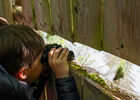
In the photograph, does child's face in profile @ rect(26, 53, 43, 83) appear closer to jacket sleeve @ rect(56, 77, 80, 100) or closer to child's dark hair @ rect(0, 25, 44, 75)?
child's dark hair @ rect(0, 25, 44, 75)

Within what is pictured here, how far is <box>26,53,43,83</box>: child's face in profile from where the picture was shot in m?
1.00

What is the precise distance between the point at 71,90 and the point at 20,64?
0.31 metres

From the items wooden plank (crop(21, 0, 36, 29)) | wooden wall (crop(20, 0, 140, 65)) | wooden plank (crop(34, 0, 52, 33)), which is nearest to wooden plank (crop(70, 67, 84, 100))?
wooden wall (crop(20, 0, 140, 65))

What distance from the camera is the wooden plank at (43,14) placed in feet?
4.33

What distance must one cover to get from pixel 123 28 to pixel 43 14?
801 mm

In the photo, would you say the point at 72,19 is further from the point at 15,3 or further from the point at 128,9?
the point at 15,3

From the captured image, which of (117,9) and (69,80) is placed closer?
(117,9)

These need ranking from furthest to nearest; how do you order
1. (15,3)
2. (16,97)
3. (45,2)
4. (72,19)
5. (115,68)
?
(115,68), (15,3), (45,2), (72,19), (16,97)

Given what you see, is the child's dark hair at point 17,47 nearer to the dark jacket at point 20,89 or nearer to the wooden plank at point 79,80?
the dark jacket at point 20,89

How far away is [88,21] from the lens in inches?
35.6

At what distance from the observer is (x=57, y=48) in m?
1.02

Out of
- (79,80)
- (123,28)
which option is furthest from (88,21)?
(79,80)

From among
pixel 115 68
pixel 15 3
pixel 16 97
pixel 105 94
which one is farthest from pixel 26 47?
pixel 115 68

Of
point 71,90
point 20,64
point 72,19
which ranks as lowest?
point 71,90
